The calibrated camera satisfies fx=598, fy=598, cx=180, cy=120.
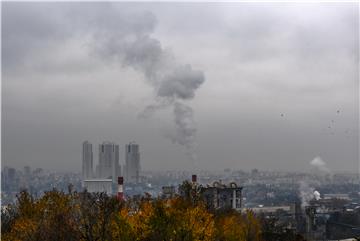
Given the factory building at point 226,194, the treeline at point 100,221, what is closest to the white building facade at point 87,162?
the factory building at point 226,194

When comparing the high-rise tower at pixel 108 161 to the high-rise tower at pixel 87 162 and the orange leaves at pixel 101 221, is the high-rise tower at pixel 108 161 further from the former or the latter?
the orange leaves at pixel 101 221

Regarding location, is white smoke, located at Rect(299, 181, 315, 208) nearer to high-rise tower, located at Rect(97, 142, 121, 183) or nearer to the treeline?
high-rise tower, located at Rect(97, 142, 121, 183)

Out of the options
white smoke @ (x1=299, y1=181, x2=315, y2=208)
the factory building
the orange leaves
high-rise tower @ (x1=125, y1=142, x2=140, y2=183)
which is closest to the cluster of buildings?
high-rise tower @ (x1=125, y1=142, x2=140, y2=183)

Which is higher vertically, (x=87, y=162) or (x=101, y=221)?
(x=87, y=162)

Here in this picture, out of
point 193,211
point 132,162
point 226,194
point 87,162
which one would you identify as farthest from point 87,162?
point 193,211

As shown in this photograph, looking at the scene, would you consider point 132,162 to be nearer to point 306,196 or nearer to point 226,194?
point 306,196
